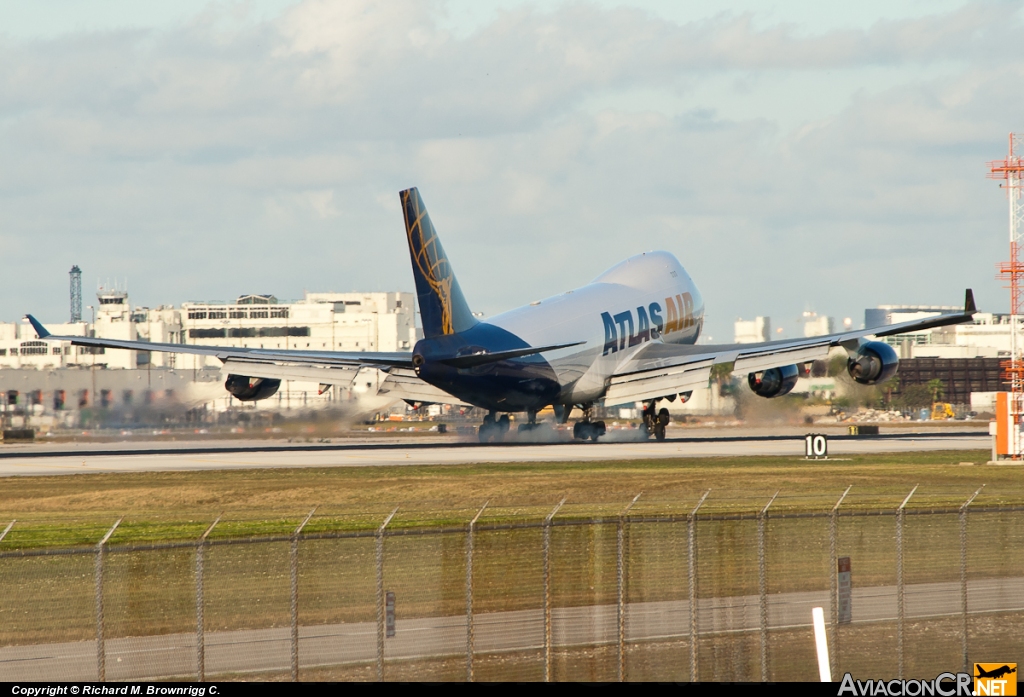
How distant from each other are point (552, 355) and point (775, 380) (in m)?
11.6

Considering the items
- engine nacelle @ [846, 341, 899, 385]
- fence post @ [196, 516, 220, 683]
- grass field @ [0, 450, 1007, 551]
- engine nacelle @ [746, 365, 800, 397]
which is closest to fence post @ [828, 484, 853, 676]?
fence post @ [196, 516, 220, 683]

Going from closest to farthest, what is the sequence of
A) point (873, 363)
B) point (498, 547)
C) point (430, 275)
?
point (498, 547), point (430, 275), point (873, 363)

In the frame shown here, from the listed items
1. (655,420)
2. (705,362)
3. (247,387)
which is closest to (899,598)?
(705,362)

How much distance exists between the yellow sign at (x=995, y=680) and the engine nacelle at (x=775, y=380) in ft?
153

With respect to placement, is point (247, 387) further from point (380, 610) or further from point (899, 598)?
point (380, 610)

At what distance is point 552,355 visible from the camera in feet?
194

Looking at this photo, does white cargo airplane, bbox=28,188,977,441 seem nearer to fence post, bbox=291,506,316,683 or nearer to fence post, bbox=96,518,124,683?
fence post, bbox=291,506,316,683

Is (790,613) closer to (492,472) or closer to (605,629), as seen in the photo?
(605,629)

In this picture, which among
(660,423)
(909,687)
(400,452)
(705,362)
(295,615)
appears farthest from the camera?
(660,423)

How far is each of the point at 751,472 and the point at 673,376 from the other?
17990 millimetres

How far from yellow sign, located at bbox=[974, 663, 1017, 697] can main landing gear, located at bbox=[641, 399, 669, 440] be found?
47576mm

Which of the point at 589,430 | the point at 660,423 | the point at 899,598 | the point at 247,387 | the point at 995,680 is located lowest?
the point at 995,680

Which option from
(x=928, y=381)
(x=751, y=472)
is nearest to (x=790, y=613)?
(x=751, y=472)

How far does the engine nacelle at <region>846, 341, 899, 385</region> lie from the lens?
60344 mm
